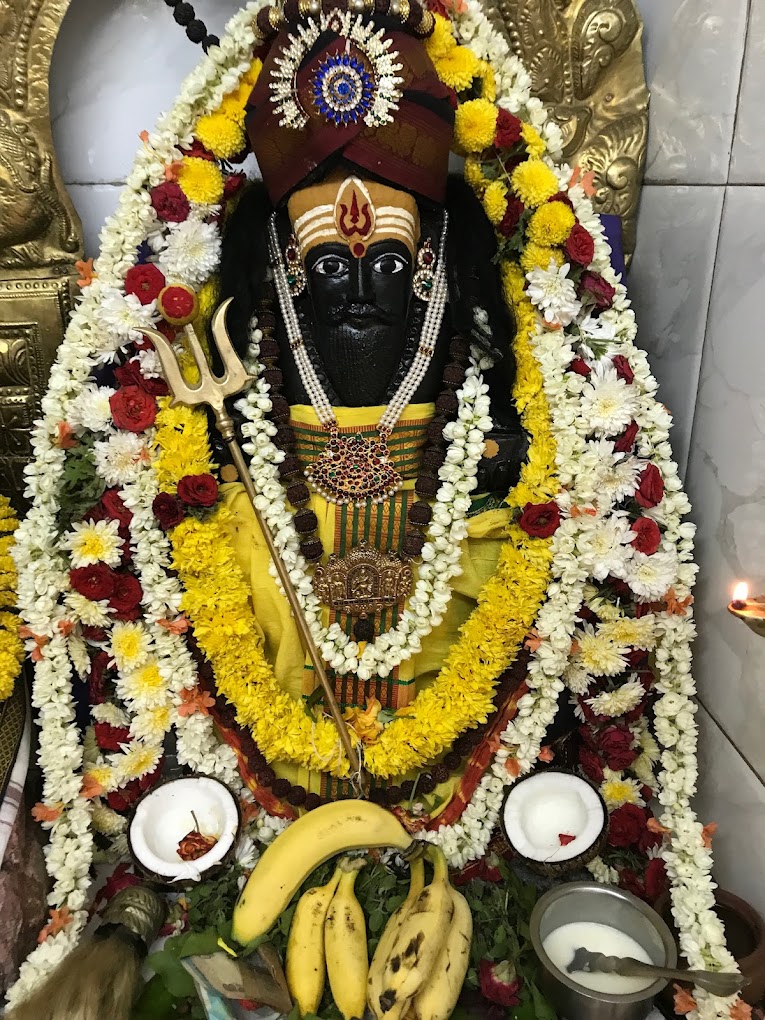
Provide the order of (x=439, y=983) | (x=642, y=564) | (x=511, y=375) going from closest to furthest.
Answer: (x=439, y=983) → (x=642, y=564) → (x=511, y=375)

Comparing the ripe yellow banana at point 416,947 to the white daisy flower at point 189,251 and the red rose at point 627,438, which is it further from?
the white daisy flower at point 189,251

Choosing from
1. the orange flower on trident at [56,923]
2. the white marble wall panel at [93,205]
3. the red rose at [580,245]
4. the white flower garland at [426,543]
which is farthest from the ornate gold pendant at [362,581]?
the white marble wall panel at [93,205]

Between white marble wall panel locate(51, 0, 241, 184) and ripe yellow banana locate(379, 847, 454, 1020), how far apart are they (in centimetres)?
227

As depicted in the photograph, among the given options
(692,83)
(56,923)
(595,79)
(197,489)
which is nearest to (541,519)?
(197,489)

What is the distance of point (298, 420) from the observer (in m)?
1.94

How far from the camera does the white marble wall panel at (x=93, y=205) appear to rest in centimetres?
228

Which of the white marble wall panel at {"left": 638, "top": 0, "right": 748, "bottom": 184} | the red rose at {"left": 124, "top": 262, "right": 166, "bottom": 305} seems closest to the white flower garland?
the red rose at {"left": 124, "top": 262, "right": 166, "bottom": 305}

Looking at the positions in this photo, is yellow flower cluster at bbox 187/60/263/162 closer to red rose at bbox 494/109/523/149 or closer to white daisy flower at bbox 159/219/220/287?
white daisy flower at bbox 159/219/220/287

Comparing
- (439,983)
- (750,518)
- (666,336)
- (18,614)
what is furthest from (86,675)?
(666,336)

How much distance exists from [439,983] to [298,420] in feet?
4.47

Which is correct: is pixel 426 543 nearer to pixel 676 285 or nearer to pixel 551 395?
pixel 551 395

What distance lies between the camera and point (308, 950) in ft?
5.13

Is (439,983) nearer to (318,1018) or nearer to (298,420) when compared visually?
(318,1018)

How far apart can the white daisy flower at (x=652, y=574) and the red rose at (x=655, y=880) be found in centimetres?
67
